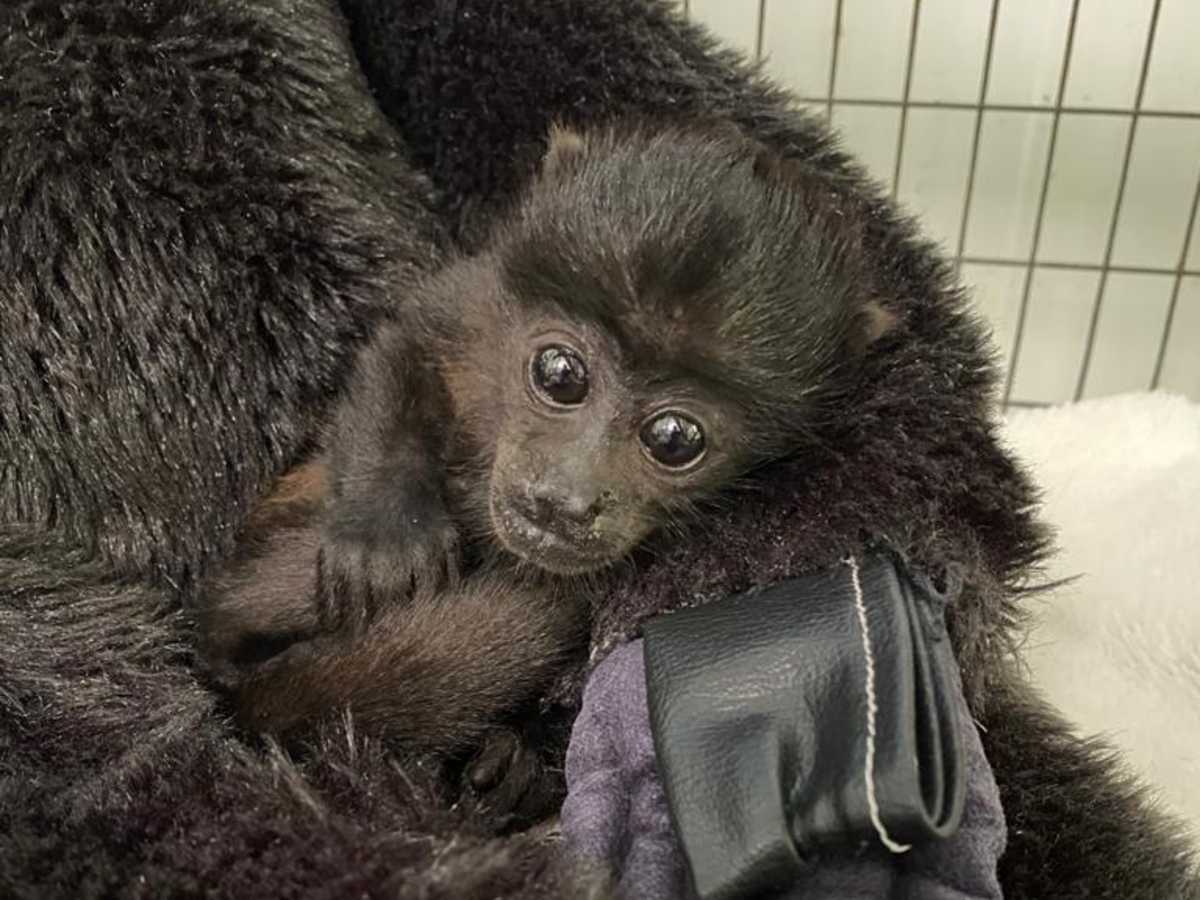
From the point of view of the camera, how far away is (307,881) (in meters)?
0.85

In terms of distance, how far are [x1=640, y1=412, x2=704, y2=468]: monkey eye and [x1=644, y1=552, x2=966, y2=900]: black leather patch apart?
0.70 feet

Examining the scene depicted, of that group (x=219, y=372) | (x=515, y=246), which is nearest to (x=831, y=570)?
(x=515, y=246)

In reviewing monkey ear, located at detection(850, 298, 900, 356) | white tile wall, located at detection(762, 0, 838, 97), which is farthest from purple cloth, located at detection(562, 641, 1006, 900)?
white tile wall, located at detection(762, 0, 838, 97)

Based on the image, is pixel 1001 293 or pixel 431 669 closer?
pixel 431 669

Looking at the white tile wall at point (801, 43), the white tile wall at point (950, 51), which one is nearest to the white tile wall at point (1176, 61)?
the white tile wall at point (950, 51)

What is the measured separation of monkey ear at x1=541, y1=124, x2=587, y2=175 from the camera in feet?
4.34

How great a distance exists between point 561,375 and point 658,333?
11 cm

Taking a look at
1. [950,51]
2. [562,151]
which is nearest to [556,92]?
[562,151]

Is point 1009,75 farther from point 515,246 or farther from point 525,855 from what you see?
point 525,855

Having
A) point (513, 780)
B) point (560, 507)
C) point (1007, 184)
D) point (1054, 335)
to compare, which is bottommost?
point (1054, 335)

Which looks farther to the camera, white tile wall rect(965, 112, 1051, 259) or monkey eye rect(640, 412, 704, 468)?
white tile wall rect(965, 112, 1051, 259)

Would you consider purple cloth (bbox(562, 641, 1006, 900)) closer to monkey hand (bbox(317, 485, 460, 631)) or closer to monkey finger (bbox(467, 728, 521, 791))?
monkey finger (bbox(467, 728, 521, 791))

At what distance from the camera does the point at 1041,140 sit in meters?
2.65

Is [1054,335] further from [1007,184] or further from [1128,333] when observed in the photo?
[1007,184]
